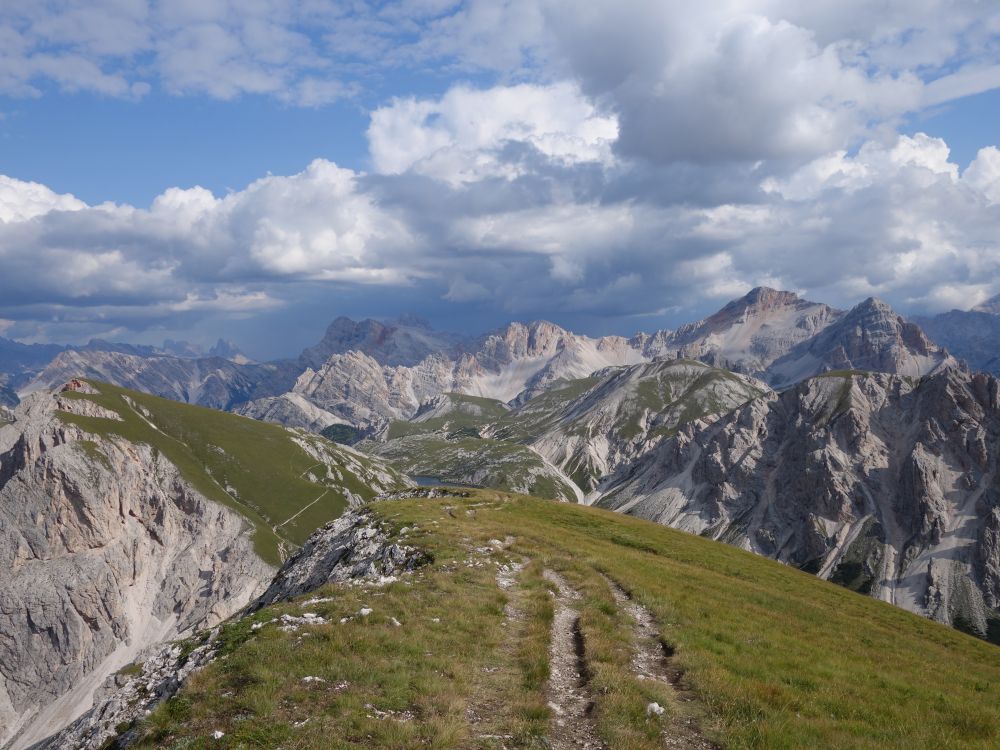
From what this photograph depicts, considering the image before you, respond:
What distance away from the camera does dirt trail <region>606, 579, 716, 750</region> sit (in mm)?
14781

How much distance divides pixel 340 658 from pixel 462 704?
4.79 m

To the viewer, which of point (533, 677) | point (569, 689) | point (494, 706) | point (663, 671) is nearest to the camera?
point (494, 706)

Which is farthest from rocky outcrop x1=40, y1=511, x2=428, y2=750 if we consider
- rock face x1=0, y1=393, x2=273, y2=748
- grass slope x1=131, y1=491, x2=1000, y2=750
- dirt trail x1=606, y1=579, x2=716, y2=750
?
rock face x1=0, y1=393, x2=273, y2=748

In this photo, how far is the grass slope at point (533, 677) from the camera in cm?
1477

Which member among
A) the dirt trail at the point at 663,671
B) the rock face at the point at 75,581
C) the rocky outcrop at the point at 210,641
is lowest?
the rock face at the point at 75,581

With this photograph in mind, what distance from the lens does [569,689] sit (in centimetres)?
1791

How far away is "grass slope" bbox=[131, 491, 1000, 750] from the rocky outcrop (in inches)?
84.0

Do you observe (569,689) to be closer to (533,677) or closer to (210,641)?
Answer: (533,677)

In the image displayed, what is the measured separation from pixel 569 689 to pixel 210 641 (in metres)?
15.2

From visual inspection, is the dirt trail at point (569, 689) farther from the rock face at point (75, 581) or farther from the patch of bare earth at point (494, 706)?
the rock face at point (75, 581)

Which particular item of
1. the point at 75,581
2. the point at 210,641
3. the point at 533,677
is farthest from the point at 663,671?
the point at 75,581

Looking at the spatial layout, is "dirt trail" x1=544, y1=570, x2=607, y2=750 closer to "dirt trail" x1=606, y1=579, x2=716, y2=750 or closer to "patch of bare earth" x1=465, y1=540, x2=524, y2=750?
"patch of bare earth" x1=465, y1=540, x2=524, y2=750

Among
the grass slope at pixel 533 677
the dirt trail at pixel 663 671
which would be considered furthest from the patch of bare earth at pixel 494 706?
the dirt trail at pixel 663 671

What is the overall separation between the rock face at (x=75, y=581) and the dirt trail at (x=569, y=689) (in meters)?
188
